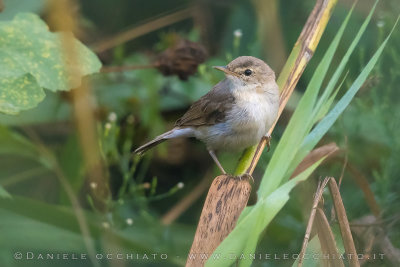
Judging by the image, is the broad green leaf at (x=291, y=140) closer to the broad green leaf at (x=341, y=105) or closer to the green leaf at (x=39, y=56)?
the broad green leaf at (x=341, y=105)

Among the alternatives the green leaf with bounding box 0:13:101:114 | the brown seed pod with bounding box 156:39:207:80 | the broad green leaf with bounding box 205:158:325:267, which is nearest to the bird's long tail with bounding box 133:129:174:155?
the brown seed pod with bounding box 156:39:207:80

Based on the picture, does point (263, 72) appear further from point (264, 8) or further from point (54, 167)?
point (54, 167)

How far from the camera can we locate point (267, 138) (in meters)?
3.01

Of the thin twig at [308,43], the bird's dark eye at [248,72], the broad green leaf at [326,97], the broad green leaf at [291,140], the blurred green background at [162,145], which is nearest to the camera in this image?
the broad green leaf at [291,140]

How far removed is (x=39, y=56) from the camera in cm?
251

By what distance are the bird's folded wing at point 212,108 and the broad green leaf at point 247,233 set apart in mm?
1154

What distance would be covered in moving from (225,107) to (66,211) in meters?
0.92

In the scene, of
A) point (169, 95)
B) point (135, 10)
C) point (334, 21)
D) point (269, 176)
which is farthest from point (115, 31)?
point (269, 176)

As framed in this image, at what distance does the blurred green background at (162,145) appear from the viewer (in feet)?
10.2

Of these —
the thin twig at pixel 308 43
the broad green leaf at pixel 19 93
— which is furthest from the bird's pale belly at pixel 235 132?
the broad green leaf at pixel 19 93

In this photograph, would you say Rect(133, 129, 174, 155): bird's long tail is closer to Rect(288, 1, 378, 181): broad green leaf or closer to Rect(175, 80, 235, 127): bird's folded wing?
Rect(175, 80, 235, 127): bird's folded wing

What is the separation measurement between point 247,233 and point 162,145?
5.92 ft

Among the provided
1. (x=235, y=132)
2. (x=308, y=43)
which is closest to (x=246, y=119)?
(x=235, y=132)

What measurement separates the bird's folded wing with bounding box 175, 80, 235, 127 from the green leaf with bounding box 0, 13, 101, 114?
0.87 metres
